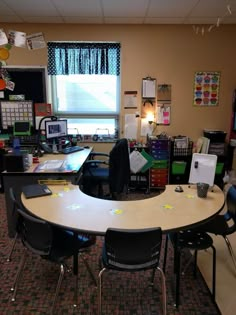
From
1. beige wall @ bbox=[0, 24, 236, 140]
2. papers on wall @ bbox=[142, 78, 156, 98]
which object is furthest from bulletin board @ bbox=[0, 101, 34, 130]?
papers on wall @ bbox=[142, 78, 156, 98]

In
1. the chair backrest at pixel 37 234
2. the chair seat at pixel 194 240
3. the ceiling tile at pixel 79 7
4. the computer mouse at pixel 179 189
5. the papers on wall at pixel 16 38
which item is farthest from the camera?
the papers on wall at pixel 16 38

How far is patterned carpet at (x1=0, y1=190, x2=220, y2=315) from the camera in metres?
1.83

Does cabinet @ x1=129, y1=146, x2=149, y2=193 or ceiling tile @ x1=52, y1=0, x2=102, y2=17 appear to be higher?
ceiling tile @ x1=52, y1=0, x2=102, y2=17

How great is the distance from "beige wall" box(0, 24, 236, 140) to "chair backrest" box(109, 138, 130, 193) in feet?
5.44

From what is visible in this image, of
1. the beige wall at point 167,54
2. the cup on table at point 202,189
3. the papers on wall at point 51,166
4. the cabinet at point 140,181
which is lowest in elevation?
the cabinet at point 140,181

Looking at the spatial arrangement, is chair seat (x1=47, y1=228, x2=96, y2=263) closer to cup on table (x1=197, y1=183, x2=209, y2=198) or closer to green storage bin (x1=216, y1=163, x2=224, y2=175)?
cup on table (x1=197, y1=183, x2=209, y2=198)

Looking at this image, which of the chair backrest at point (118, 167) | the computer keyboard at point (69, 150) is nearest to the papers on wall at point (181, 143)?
the chair backrest at point (118, 167)

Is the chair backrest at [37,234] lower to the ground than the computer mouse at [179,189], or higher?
lower

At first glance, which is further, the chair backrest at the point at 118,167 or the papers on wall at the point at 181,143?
the papers on wall at the point at 181,143

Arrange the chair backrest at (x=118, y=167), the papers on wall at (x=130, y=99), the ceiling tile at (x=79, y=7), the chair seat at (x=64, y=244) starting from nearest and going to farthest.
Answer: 1. the chair seat at (x=64, y=244)
2. the chair backrest at (x=118, y=167)
3. the ceiling tile at (x=79, y=7)
4. the papers on wall at (x=130, y=99)

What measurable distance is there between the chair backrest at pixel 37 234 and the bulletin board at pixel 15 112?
2.98 metres

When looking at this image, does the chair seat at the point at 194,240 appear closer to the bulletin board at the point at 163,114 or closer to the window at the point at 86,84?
the bulletin board at the point at 163,114

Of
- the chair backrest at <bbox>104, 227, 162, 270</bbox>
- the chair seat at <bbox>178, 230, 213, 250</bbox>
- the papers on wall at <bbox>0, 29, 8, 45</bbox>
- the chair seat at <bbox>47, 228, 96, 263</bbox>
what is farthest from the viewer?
the papers on wall at <bbox>0, 29, 8, 45</bbox>

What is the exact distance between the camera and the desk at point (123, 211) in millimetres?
1626
